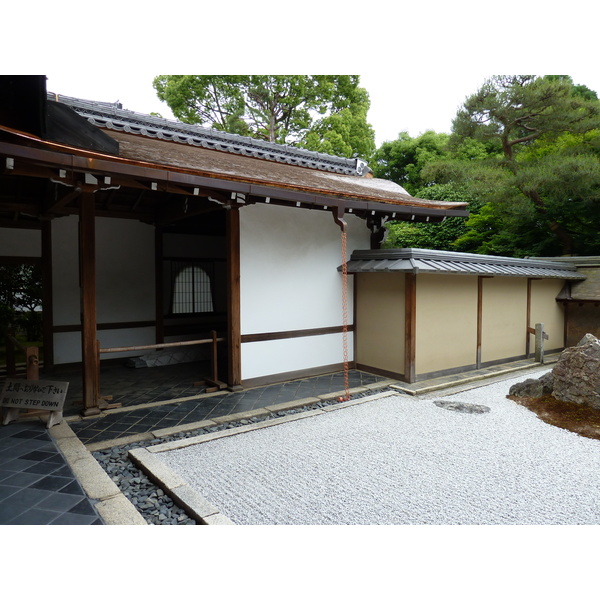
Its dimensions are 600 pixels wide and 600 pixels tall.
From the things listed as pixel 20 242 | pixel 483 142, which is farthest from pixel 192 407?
pixel 483 142

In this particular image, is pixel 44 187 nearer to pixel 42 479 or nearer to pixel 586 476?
pixel 42 479

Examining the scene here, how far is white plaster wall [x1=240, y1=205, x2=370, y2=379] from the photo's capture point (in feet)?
20.4

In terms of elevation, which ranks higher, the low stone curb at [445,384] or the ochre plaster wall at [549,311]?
the ochre plaster wall at [549,311]

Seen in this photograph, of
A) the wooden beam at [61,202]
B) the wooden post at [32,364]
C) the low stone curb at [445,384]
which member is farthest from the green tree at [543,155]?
the wooden post at [32,364]

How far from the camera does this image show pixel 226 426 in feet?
15.8

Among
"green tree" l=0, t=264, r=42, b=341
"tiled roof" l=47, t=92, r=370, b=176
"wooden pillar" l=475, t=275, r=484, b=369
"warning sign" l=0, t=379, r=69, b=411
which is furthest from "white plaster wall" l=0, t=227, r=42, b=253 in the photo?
"wooden pillar" l=475, t=275, r=484, b=369

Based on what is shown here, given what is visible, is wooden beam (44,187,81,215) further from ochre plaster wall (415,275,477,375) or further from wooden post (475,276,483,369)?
wooden post (475,276,483,369)

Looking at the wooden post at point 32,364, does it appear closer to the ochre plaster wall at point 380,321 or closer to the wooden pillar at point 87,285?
the wooden pillar at point 87,285

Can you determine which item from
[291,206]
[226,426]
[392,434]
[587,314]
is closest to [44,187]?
[291,206]

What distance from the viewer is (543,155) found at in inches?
523

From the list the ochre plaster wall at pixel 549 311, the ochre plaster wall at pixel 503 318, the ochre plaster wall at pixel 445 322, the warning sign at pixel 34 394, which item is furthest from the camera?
the ochre plaster wall at pixel 549 311

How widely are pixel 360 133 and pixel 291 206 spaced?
13.0 metres

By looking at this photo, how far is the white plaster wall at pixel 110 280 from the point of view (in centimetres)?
743

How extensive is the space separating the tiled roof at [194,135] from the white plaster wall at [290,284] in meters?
2.81
